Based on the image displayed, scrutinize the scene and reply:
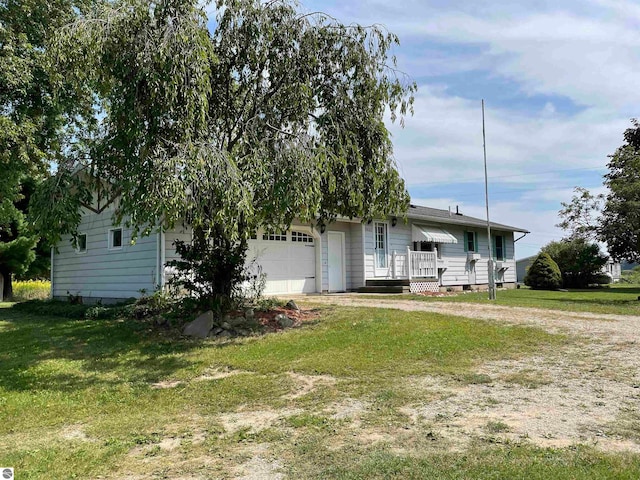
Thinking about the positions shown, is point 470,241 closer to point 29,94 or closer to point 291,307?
point 291,307

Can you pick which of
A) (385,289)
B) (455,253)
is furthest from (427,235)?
(385,289)

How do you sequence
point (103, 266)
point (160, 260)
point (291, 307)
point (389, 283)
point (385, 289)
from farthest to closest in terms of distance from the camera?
1. point (389, 283)
2. point (385, 289)
3. point (103, 266)
4. point (160, 260)
5. point (291, 307)

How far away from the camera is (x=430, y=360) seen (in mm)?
6688

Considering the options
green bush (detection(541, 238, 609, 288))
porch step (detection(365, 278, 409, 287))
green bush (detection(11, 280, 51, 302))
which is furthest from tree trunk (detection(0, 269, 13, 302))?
green bush (detection(541, 238, 609, 288))

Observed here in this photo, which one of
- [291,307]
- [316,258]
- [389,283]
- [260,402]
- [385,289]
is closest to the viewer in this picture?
[260,402]

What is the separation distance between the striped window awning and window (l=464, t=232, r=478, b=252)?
7.69 feet

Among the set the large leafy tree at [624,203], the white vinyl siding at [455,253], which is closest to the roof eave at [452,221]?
the white vinyl siding at [455,253]

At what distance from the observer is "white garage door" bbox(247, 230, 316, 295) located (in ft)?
48.8

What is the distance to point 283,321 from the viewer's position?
9.40 m

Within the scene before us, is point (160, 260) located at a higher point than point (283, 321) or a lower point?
higher

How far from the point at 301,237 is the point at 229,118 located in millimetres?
7421

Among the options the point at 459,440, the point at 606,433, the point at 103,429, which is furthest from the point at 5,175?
the point at 606,433

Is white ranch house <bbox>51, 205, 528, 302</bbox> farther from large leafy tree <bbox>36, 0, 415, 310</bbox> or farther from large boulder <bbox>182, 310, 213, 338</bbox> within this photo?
large leafy tree <bbox>36, 0, 415, 310</bbox>

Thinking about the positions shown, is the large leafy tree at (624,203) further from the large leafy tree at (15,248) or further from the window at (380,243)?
the large leafy tree at (15,248)
